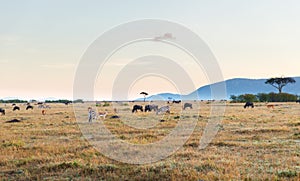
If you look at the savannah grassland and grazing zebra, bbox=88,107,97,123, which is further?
grazing zebra, bbox=88,107,97,123

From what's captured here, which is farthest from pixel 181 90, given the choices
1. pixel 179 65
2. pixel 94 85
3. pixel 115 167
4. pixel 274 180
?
pixel 274 180

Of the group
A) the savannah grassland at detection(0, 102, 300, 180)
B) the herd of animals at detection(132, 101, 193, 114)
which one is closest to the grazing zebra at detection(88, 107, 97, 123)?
the herd of animals at detection(132, 101, 193, 114)

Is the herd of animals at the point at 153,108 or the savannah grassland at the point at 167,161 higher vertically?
the herd of animals at the point at 153,108

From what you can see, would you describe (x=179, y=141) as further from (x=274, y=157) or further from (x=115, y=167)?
(x=115, y=167)

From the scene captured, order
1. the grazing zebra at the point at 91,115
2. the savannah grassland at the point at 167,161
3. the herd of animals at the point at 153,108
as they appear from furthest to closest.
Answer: the herd of animals at the point at 153,108 < the grazing zebra at the point at 91,115 < the savannah grassland at the point at 167,161

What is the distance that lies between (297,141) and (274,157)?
4379mm

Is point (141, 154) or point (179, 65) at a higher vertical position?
point (179, 65)

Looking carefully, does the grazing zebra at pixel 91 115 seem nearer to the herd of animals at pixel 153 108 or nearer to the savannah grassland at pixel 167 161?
the herd of animals at pixel 153 108

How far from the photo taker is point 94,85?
16.4 m

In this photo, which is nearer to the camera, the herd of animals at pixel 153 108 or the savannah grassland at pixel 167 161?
the savannah grassland at pixel 167 161

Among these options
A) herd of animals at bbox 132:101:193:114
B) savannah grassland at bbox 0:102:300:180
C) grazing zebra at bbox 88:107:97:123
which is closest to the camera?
savannah grassland at bbox 0:102:300:180

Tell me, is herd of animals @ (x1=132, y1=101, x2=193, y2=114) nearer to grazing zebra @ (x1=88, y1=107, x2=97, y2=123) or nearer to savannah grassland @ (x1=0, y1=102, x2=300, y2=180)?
grazing zebra @ (x1=88, y1=107, x2=97, y2=123)

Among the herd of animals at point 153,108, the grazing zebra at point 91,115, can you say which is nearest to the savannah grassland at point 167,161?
the grazing zebra at point 91,115

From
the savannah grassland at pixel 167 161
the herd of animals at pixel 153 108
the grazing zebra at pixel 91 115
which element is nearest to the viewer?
the savannah grassland at pixel 167 161
